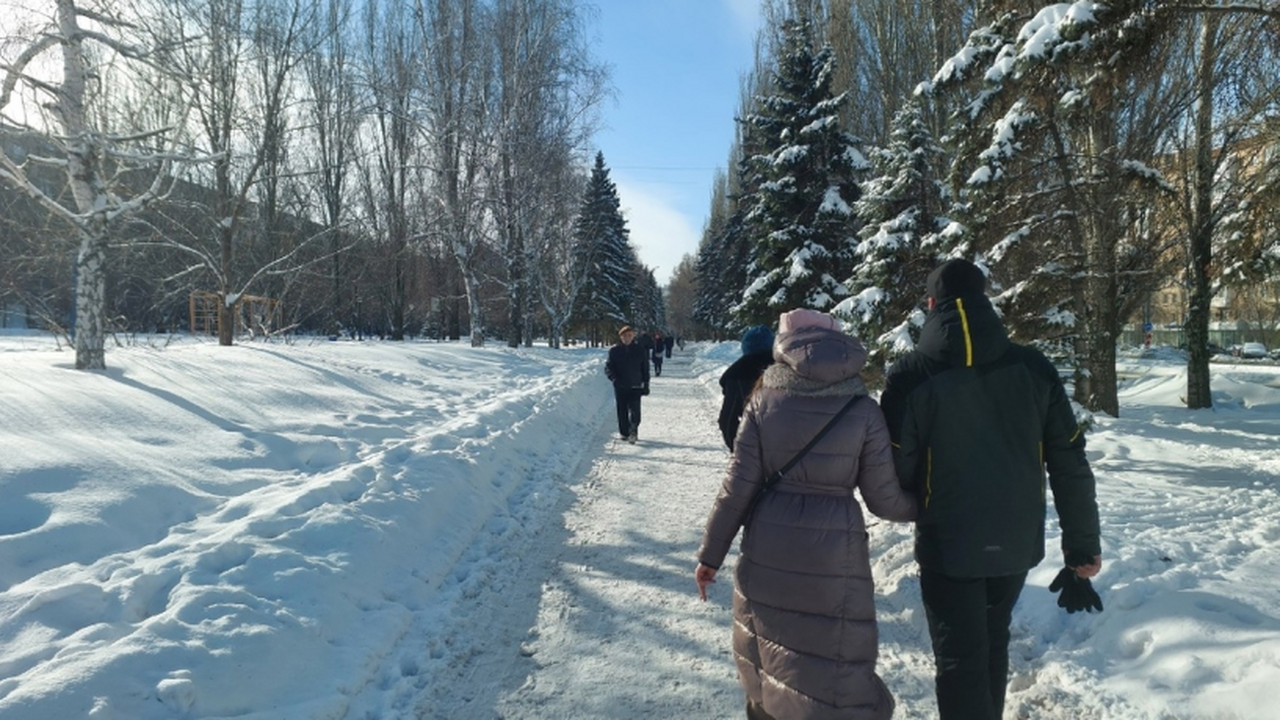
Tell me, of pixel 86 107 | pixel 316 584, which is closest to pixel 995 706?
pixel 316 584

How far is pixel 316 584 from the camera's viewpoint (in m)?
3.90

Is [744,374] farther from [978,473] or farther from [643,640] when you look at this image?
[978,473]

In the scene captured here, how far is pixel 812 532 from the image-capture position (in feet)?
7.46

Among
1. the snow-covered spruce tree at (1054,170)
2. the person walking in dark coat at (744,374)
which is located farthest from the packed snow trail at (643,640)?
the snow-covered spruce tree at (1054,170)

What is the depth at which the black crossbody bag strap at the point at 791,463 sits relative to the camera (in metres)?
2.28

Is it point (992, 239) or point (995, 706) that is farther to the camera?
point (992, 239)

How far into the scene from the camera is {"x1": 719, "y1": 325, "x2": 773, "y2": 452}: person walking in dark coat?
4141 mm

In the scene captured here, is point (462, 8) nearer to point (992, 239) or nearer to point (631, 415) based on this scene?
point (631, 415)

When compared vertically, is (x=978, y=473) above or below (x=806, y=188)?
below

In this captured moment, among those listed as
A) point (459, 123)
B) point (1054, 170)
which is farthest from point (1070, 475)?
point (459, 123)

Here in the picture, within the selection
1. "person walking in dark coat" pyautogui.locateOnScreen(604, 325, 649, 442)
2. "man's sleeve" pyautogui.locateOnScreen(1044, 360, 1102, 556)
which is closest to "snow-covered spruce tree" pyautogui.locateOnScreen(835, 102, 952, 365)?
"person walking in dark coat" pyautogui.locateOnScreen(604, 325, 649, 442)

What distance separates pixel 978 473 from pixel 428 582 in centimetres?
355

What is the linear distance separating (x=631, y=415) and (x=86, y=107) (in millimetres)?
8015

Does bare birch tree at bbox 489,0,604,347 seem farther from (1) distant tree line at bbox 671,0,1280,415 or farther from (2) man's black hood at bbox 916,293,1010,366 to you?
(2) man's black hood at bbox 916,293,1010,366
